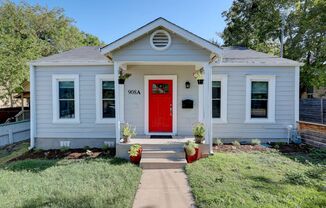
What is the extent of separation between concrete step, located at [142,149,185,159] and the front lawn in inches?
29.2

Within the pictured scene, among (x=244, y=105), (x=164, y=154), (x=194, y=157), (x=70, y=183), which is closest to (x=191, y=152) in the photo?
(x=194, y=157)

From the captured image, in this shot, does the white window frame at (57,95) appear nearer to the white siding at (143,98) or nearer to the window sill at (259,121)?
the white siding at (143,98)

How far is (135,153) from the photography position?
6332 mm

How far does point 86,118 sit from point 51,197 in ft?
15.8

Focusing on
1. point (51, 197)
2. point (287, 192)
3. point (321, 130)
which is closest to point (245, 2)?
point (321, 130)

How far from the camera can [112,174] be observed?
211 inches

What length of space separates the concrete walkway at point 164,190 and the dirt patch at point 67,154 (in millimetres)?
2243

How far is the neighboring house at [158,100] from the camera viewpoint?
28.2 feet

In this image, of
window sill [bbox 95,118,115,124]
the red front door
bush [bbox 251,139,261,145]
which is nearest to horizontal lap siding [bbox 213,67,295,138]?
bush [bbox 251,139,261,145]

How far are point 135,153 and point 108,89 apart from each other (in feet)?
11.3

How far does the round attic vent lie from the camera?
681cm

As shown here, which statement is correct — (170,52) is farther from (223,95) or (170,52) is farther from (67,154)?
(67,154)

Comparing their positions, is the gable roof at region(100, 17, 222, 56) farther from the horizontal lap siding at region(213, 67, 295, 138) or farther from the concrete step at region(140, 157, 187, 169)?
the concrete step at region(140, 157, 187, 169)

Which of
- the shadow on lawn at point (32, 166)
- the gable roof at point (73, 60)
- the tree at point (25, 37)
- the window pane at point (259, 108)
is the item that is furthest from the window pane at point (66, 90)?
the window pane at point (259, 108)
